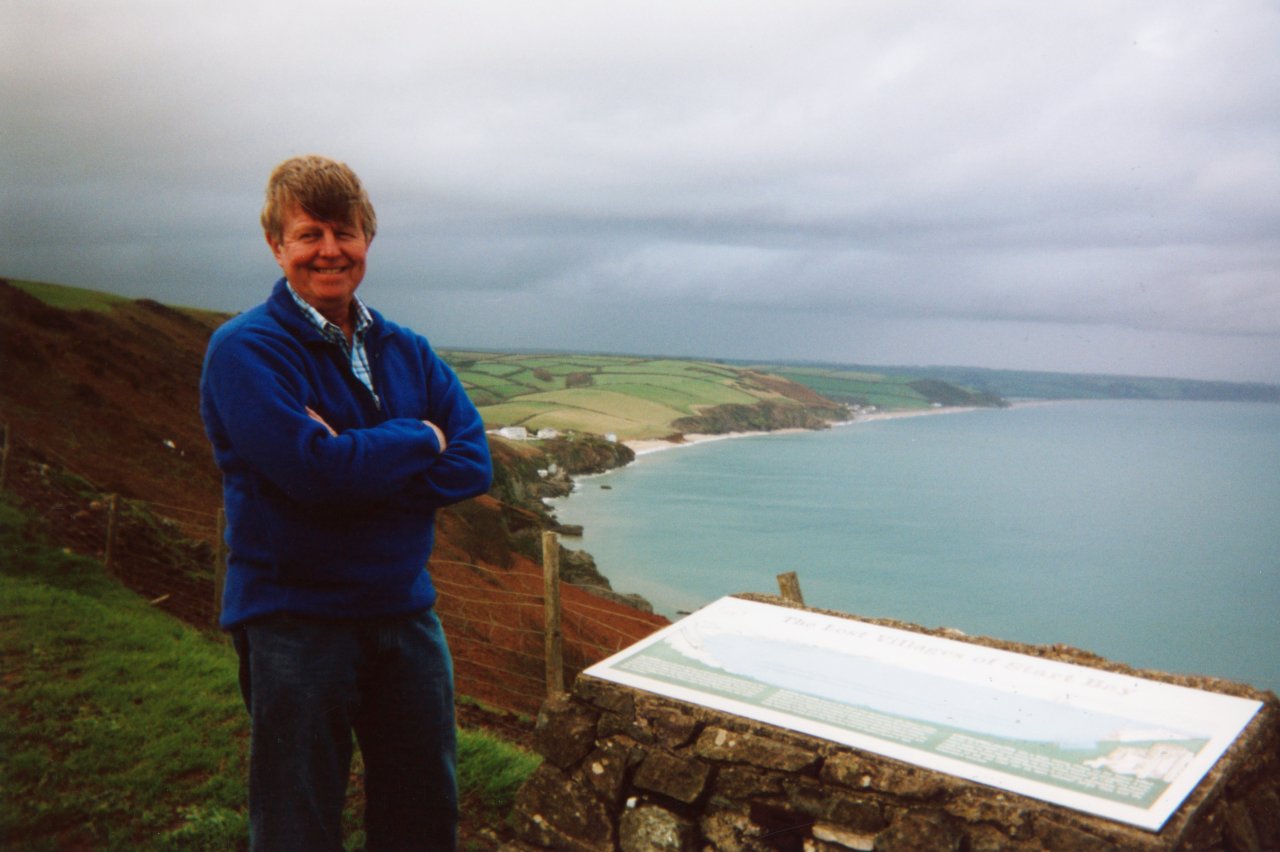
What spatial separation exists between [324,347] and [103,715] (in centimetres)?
380

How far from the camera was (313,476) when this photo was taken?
7.36ft

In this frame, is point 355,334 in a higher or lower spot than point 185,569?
higher

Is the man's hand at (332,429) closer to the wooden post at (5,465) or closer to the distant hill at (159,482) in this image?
the distant hill at (159,482)

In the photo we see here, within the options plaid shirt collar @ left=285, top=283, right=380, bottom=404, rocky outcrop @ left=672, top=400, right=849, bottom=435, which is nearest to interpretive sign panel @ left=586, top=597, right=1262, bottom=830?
plaid shirt collar @ left=285, top=283, right=380, bottom=404

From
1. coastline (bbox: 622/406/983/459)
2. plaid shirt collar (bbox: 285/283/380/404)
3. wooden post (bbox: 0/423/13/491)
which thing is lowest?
coastline (bbox: 622/406/983/459)

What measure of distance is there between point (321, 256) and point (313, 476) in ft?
1.96

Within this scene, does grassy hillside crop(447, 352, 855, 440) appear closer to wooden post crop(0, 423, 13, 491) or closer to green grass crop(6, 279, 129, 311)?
green grass crop(6, 279, 129, 311)

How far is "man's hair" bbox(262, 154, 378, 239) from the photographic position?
2.33 meters

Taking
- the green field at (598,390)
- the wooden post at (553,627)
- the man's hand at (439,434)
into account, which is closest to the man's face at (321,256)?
the man's hand at (439,434)

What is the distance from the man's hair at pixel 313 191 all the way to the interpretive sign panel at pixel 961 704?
2.12 m

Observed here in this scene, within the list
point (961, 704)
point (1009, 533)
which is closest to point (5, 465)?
point (961, 704)

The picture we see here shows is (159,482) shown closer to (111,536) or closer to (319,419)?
(111,536)

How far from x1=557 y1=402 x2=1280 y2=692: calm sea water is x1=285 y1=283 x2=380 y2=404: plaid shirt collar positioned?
13.2 meters

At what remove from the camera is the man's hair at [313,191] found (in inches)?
91.8
